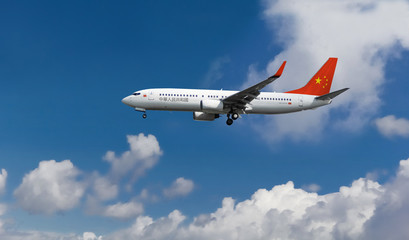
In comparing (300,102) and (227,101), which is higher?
(300,102)

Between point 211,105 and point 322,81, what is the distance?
1780 centimetres

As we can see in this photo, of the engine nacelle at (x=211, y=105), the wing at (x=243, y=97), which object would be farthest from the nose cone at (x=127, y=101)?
the wing at (x=243, y=97)

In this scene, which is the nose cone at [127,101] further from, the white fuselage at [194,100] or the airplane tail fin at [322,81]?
the airplane tail fin at [322,81]

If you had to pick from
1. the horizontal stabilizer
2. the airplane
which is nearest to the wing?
the airplane

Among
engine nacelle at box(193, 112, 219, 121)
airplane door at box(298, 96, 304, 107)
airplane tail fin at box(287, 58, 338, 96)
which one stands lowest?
engine nacelle at box(193, 112, 219, 121)

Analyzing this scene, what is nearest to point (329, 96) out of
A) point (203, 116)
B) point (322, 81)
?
point (322, 81)

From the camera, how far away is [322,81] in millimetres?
60750

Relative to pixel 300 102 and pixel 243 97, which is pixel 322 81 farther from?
pixel 243 97

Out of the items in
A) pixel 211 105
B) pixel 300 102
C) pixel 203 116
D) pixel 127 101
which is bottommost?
pixel 211 105

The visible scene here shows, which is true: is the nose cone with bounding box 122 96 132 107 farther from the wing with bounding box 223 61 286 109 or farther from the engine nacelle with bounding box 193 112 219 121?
the wing with bounding box 223 61 286 109

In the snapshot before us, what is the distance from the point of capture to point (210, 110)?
177 ft

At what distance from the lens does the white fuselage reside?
5375 cm

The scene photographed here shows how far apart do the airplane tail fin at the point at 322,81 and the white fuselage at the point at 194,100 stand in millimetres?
3177

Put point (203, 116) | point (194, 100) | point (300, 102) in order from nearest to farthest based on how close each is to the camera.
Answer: point (194, 100), point (300, 102), point (203, 116)
